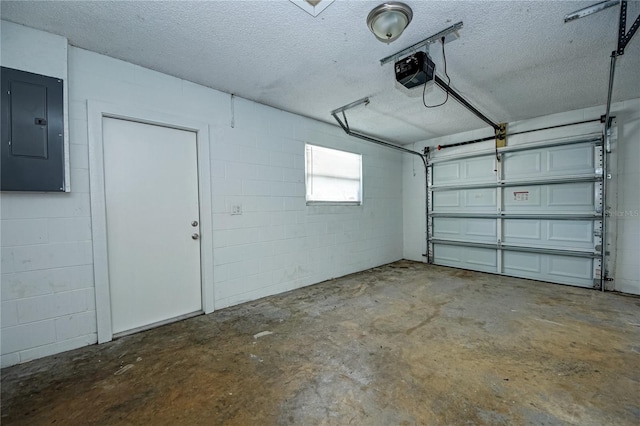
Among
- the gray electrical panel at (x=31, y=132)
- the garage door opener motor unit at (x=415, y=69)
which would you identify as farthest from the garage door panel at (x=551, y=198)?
the gray electrical panel at (x=31, y=132)

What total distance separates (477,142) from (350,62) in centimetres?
344

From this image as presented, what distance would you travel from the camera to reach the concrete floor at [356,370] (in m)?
1.56

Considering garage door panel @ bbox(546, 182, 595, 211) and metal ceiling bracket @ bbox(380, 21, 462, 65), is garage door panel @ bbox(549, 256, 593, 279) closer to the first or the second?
garage door panel @ bbox(546, 182, 595, 211)

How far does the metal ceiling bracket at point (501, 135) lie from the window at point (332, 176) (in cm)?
236

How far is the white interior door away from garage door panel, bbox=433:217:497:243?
4.55m

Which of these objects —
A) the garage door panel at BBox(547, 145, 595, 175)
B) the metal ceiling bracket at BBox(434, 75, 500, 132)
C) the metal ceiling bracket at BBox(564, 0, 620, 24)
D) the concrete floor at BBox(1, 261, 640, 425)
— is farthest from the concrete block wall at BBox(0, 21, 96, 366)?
the garage door panel at BBox(547, 145, 595, 175)

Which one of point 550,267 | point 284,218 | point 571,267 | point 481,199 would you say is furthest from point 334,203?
point 571,267

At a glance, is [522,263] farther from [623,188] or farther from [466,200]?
[623,188]

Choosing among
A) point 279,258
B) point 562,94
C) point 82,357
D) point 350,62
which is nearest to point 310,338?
point 279,258

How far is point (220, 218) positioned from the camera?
312 cm

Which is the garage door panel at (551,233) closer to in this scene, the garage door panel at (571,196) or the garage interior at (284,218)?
the garage interior at (284,218)

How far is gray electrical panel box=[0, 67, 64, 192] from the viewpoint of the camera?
193cm

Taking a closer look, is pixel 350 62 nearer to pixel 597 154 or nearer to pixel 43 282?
pixel 43 282

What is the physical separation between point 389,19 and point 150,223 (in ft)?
9.08
